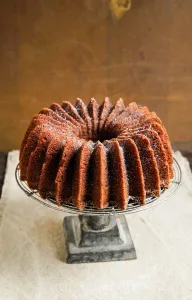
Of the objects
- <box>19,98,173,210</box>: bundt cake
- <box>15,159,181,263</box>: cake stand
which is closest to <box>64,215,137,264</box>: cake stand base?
<box>15,159,181,263</box>: cake stand

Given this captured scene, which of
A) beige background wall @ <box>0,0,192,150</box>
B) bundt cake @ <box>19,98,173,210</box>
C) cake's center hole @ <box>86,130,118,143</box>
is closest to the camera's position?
bundt cake @ <box>19,98,173,210</box>

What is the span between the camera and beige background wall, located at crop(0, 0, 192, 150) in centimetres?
231

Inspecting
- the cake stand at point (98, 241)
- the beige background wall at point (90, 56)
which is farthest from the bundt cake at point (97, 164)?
the beige background wall at point (90, 56)

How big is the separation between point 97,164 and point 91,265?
1.43 ft

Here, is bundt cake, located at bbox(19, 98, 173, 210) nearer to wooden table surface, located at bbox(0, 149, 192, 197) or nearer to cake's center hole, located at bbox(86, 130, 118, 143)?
cake's center hole, located at bbox(86, 130, 118, 143)

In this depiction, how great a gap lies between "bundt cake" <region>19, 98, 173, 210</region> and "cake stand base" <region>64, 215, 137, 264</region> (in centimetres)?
23

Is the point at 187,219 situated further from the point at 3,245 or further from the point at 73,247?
the point at 3,245

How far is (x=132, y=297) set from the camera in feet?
5.47

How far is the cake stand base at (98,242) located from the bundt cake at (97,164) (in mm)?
234

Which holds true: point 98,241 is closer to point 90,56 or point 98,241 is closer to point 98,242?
point 98,242

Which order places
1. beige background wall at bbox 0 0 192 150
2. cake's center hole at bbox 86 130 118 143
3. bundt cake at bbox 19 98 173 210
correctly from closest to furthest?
bundt cake at bbox 19 98 173 210 < cake's center hole at bbox 86 130 118 143 < beige background wall at bbox 0 0 192 150

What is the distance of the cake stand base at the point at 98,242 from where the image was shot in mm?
1823

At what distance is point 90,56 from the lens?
7.93 feet

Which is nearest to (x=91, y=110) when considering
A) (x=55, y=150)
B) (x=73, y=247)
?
(x=55, y=150)
